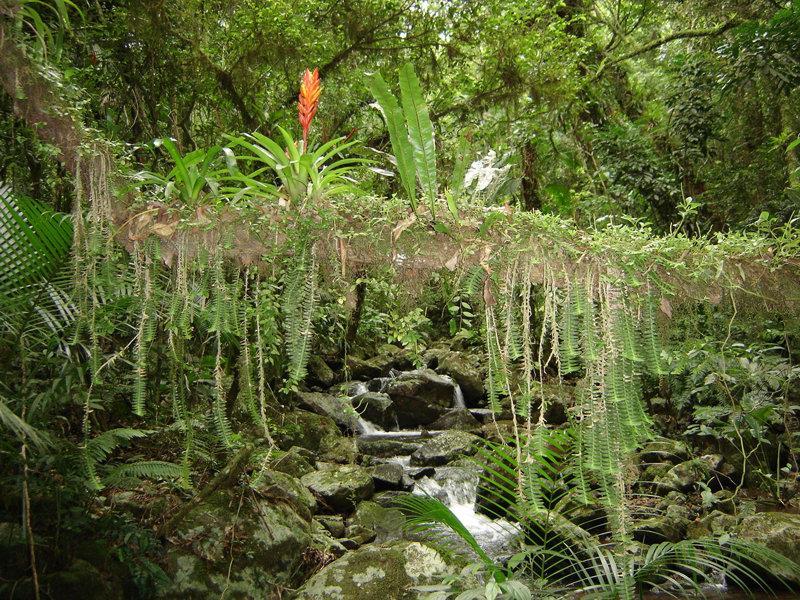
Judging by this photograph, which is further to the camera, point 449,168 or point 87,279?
point 449,168

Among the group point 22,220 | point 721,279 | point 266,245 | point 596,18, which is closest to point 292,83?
point 22,220

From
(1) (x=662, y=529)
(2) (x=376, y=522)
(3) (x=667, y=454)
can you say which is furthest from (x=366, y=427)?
(1) (x=662, y=529)

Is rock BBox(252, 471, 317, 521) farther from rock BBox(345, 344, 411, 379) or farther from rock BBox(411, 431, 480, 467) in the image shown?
rock BBox(345, 344, 411, 379)

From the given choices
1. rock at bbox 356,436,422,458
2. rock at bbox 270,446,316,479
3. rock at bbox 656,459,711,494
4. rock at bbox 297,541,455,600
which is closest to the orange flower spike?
rock at bbox 297,541,455,600

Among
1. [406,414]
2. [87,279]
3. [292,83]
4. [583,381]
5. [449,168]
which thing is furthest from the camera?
[406,414]

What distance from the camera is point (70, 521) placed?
2.68 meters

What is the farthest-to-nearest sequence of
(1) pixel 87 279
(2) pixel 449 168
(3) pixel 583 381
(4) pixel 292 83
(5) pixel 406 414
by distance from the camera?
(5) pixel 406 414 < (2) pixel 449 168 < (4) pixel 292 83 < (1) pixel 87 279 < (3) pixel 583 381

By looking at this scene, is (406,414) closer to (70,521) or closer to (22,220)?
(70,521)

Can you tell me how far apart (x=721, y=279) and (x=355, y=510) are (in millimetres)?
3711

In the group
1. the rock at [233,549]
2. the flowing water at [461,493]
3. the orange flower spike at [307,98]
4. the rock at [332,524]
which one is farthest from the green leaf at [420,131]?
the rock at [332,524]

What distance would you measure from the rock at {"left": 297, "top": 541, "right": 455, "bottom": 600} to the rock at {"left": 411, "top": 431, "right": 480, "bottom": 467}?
8.82 feet

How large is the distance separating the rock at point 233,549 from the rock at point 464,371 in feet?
16.7

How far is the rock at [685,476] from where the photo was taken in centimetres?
525

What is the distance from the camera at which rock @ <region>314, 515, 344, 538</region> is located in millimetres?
4387
